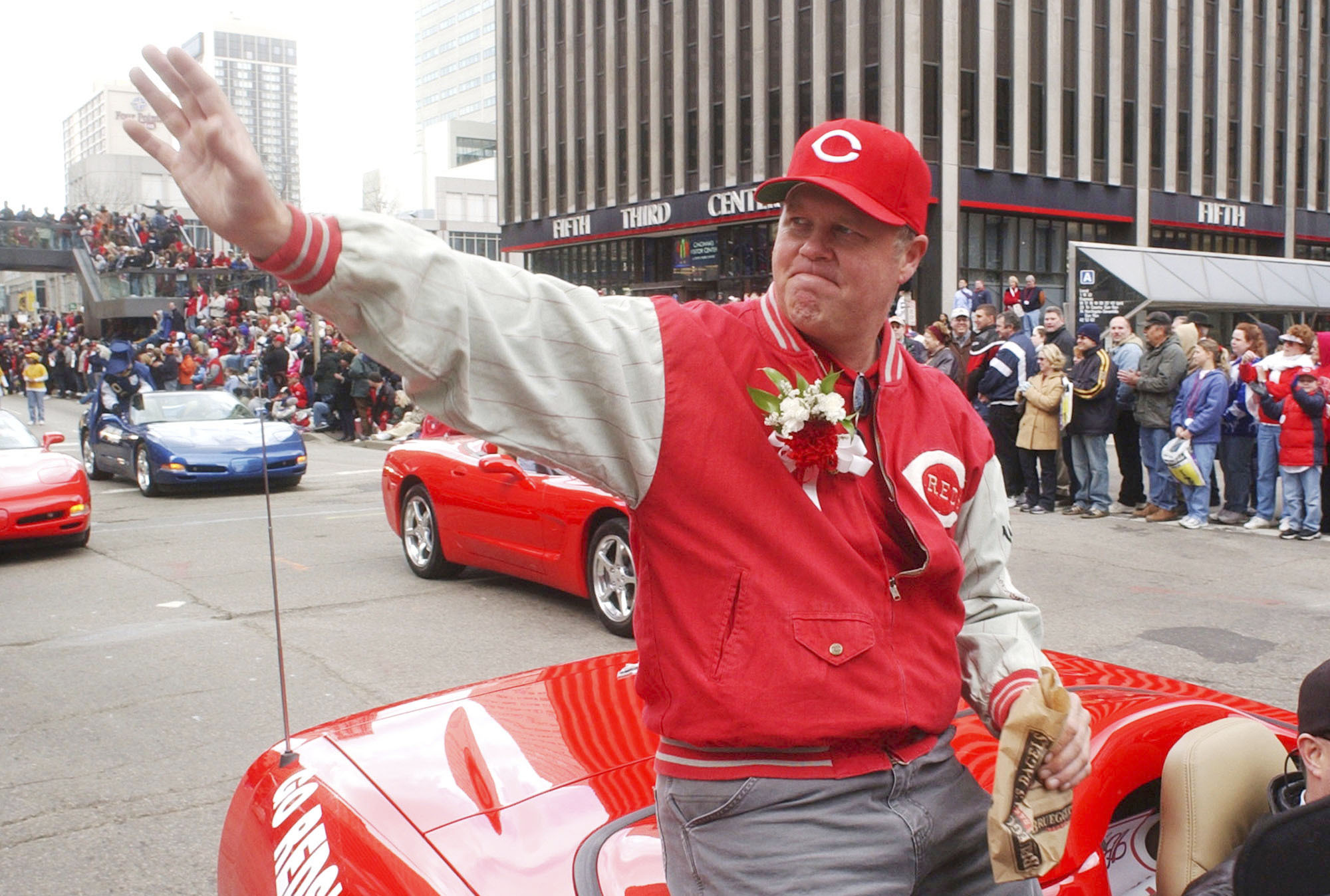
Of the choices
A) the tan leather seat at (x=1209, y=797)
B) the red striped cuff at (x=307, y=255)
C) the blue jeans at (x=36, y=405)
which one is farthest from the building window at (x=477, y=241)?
the red striped cuff at (x=307, y=255)

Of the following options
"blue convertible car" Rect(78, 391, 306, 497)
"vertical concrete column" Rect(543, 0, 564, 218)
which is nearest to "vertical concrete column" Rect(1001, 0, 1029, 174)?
"vertical concrete column" Rect(543, 0, 564, 218)

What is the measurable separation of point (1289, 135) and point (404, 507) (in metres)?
42.1

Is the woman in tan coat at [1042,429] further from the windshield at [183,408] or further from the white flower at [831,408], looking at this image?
the white flower at [831,408]

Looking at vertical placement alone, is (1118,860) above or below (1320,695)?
below

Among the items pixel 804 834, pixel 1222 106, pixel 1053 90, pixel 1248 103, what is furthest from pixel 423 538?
pixel 1248 103

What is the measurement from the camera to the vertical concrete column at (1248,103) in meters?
38.9

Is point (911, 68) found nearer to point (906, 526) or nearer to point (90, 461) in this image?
point (90, 461)

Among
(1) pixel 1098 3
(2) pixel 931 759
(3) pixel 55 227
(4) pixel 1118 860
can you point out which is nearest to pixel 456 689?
(2) pixel 931 759

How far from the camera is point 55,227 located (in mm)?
40688

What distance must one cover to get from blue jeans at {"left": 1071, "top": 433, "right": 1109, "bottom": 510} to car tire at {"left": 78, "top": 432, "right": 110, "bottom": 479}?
13.4m

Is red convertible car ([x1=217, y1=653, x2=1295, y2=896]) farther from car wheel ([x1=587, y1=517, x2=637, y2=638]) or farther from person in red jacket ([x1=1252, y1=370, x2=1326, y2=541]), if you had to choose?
person in red jacket ([x1=1252, y1=370, x2=1326, y2=541])

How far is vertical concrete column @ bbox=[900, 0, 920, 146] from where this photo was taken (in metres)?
31.4

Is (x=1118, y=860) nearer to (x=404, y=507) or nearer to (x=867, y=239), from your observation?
(x=867, y=239)

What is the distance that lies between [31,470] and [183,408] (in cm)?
558
